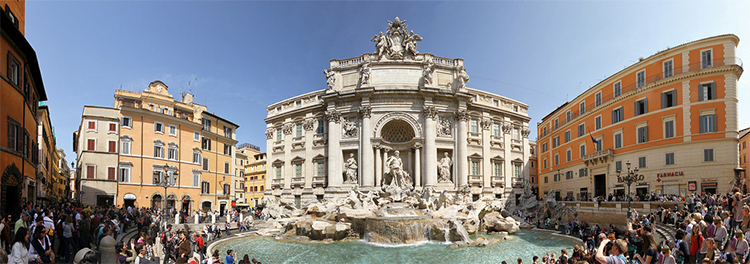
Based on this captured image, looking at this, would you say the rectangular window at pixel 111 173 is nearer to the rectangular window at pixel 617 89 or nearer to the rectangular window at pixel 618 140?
the rectangular window at pixel 618 140

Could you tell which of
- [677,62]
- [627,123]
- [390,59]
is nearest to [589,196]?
[627,123]

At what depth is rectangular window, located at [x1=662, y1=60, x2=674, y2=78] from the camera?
2638cm

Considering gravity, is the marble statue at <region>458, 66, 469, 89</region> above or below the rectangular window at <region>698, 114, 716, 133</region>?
above

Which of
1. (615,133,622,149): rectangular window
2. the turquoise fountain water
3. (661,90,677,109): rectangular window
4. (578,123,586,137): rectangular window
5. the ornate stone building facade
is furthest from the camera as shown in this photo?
(578,123,586,137): rectangular window

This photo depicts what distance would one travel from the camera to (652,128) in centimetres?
2738

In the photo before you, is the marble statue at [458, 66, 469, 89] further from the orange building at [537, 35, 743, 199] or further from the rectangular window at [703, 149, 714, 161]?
the rectangular window at [703, 149, 714, 161]

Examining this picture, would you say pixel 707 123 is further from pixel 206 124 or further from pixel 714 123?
pixel 206 124

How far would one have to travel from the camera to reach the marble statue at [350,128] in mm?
32125

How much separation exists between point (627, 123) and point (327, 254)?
2523 centimetres

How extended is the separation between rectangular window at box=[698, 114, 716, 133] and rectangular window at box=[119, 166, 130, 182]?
4292cm

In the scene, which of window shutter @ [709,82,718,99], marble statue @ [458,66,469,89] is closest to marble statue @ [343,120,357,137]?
marble statue @ [458,66,469,89]

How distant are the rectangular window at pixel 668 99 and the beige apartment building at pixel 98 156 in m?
42.4

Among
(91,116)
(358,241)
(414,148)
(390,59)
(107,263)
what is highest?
(390,59)

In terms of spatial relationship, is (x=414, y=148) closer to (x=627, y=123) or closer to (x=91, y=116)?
(x=627, y=123)
